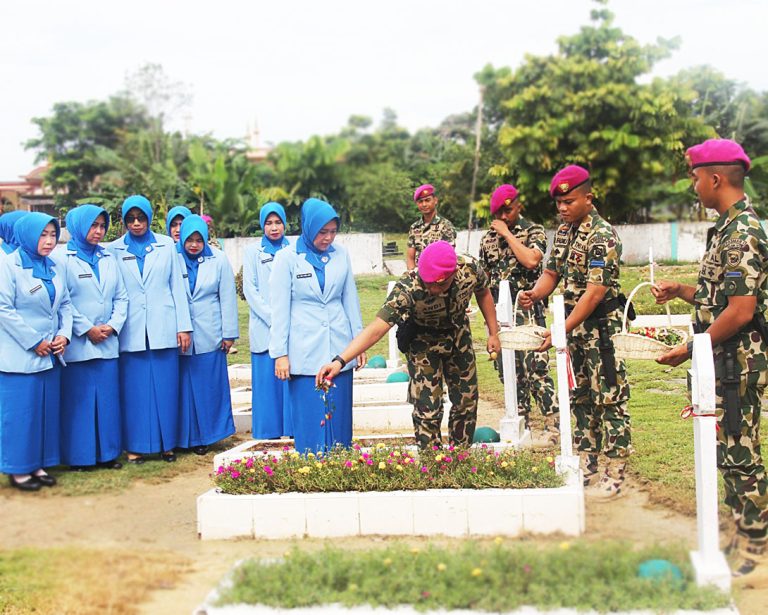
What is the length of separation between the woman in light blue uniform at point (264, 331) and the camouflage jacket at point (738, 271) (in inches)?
160

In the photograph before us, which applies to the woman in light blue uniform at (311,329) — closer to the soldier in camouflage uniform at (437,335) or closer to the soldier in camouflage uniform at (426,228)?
the soldier in camouflage uniform at (437,335)

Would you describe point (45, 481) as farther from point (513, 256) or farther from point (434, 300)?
point (513, 256)

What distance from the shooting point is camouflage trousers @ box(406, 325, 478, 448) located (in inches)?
240

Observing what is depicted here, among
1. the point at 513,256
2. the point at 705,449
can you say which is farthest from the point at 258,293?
the point at 705,449

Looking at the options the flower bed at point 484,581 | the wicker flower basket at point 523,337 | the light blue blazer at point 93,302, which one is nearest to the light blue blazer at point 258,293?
the light blue blazer at point 93,302

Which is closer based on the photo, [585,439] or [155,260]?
[585,439]

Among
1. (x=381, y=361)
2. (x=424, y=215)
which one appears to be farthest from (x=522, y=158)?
(x=424, y=215)

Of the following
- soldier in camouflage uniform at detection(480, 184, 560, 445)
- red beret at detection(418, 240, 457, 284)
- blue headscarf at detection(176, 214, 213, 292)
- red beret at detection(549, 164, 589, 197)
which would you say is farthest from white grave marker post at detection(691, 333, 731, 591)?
blue headscarf at detection(176, 214, 213, 292)

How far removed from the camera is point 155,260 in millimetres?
7832

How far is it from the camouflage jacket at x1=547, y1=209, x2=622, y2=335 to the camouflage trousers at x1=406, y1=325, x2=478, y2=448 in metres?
0.75

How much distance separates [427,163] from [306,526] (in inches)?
572

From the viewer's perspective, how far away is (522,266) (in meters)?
8.03

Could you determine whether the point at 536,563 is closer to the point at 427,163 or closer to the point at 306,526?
the point at 306,526

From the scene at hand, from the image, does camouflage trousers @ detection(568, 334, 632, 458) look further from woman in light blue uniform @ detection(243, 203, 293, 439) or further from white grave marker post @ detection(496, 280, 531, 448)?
woman in light blue uniform @ detection(243, 203, 293, 439)
